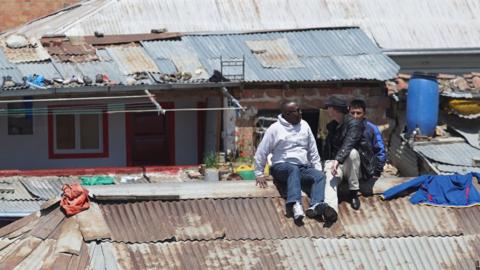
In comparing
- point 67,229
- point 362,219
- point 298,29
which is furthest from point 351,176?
point 298,29

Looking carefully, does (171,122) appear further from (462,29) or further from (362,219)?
(362,219)

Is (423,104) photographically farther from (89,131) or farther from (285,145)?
(285,145)

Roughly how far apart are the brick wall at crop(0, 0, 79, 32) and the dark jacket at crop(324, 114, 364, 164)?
17.0 metres

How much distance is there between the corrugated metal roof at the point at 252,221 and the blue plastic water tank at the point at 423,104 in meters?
9.59

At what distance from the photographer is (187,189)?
11.5 meters

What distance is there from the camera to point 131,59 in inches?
861

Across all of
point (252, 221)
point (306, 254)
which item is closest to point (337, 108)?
point (252, 221)

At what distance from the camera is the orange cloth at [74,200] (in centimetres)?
1082

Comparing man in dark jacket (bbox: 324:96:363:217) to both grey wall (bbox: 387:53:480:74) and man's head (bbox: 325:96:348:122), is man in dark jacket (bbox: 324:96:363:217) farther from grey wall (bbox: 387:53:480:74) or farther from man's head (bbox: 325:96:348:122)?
grey wall (bbox: 387:53:480:74)

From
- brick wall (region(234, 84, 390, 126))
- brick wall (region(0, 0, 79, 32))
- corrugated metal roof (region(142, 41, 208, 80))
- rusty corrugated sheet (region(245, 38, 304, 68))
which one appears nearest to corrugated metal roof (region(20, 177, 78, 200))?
corrugated metal roof (region(142, 41, 208, 80))

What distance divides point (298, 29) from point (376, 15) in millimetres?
2010

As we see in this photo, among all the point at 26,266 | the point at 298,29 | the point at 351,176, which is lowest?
the point at 26,266

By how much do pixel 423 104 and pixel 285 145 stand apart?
32.6 ft

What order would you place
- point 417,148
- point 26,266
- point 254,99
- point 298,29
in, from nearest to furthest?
point 26,266
point 417,148
point 254,99
point 298,29
